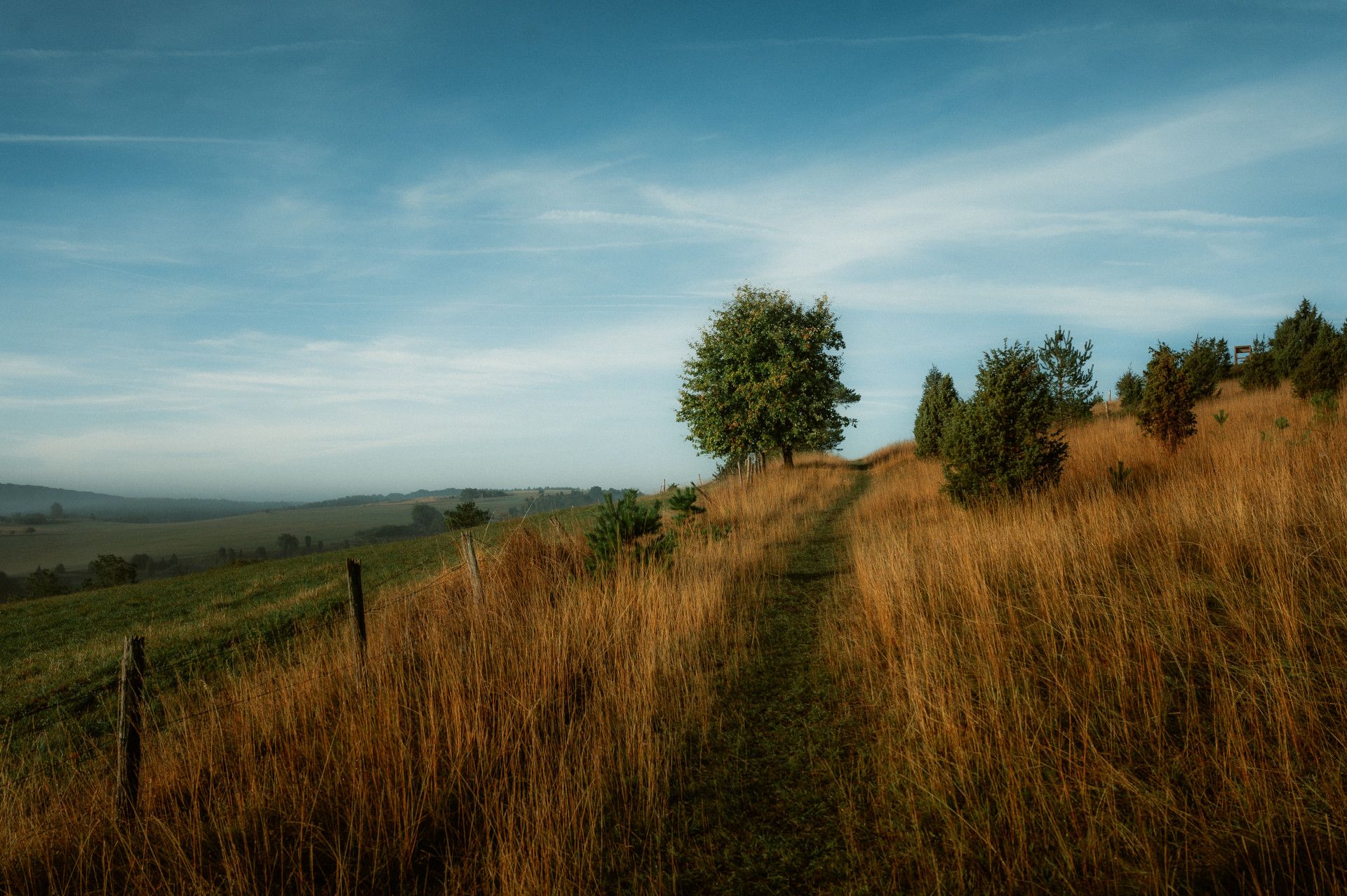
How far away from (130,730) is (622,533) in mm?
5351

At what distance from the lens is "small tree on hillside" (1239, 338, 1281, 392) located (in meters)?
22.9

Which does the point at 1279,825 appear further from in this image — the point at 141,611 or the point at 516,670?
the point at 141,611

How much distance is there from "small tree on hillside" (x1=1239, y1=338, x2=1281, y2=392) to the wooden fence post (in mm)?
31440

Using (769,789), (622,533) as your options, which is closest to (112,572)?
(622,533)

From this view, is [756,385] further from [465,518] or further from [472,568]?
[472,568]

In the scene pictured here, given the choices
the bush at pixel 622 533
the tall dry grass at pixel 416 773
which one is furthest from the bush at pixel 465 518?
the tall dry grass at pixel 416 773

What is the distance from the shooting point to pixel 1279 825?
233 centimetres

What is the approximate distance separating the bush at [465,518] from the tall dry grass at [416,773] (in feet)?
9.15

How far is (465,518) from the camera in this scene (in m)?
15.6

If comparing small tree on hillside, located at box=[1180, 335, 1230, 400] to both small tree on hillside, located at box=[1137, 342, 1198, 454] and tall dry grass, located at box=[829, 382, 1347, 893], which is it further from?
tall dry grass, located at box=[829, 382, 1347, 893]

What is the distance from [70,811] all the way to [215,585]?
2096 cm

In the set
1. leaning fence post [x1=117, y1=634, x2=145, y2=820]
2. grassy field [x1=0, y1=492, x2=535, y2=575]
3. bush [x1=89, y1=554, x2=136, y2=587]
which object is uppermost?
leaning fence post [x1=117, y1=634, x2=145, y2=820]

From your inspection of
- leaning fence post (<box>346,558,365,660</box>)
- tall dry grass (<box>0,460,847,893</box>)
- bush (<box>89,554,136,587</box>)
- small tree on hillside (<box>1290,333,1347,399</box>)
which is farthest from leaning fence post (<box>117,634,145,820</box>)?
bush (<box>89,554,136,587</box>)

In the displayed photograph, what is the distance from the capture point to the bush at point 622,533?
25.3 feet
